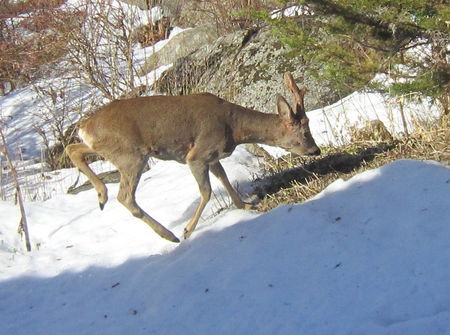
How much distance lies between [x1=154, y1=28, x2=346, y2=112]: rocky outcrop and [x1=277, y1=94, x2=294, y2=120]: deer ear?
10.3 feet

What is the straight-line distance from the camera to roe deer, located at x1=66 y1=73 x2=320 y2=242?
239 inches

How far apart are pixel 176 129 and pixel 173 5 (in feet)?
39.0

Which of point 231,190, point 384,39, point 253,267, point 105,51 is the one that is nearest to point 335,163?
point 231,190

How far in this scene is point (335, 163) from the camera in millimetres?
6898

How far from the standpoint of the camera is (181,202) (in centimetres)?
710

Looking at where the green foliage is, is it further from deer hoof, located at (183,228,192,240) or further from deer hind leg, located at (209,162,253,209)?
deer hoof, located at (183,228,192,240)

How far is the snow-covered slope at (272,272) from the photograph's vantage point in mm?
4023

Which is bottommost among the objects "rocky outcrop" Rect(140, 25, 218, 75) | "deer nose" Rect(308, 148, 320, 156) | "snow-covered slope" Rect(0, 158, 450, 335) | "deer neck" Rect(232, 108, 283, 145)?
"snow-covered slope" Rect(0, 158, 450, 335)

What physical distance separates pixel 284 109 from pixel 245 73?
4.56 m

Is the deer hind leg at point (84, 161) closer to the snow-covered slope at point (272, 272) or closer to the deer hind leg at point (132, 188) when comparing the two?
the deer hind leg at point (132, 188)

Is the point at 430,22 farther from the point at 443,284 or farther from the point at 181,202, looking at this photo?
the point at 181,202

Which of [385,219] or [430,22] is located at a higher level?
[430,22]

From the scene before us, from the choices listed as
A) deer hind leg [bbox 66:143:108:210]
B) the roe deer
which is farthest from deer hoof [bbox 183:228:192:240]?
deer hind leg [bbox 66:143:108:210]

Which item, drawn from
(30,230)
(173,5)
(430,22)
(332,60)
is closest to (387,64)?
(332,60)
